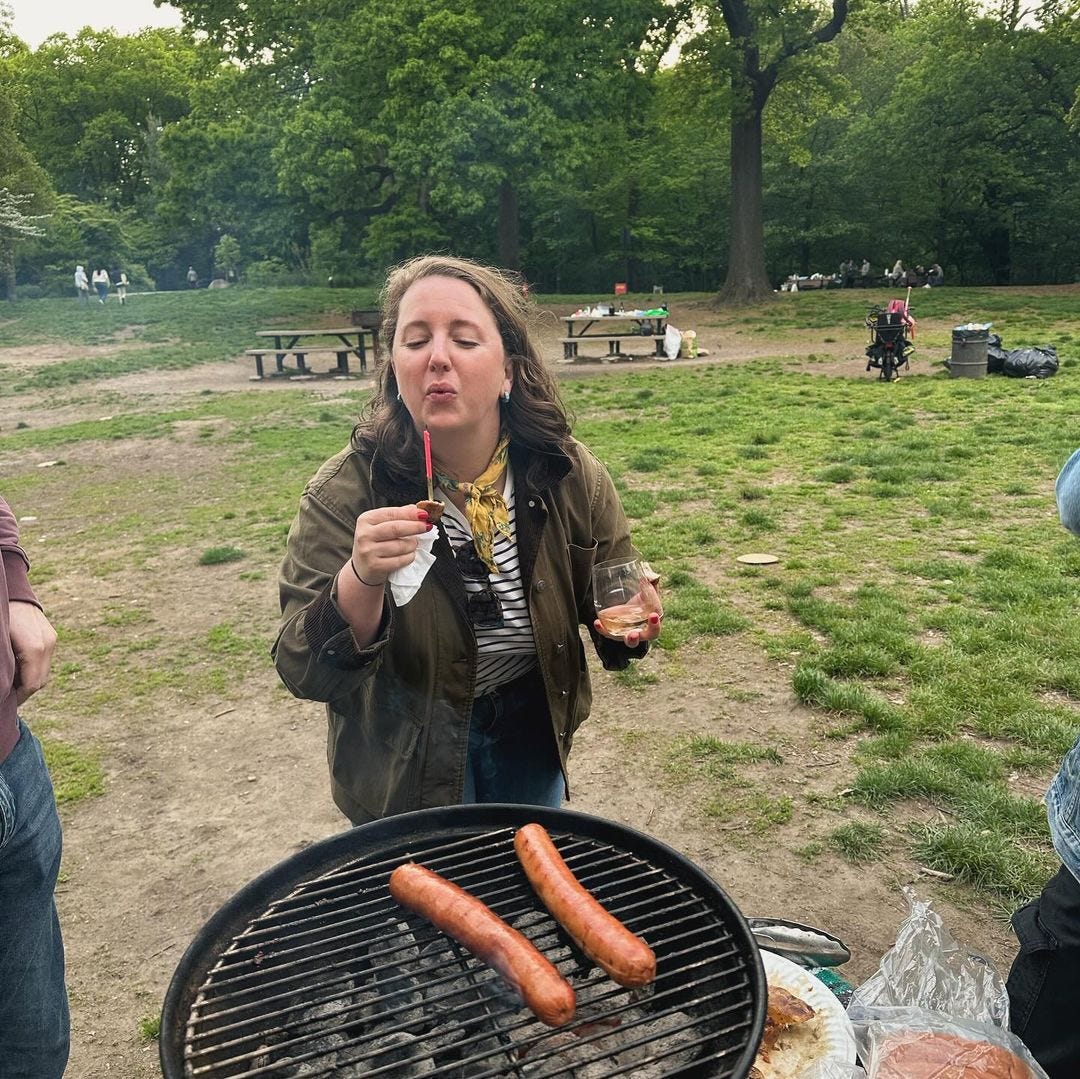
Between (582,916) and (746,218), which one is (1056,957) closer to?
(582,916)

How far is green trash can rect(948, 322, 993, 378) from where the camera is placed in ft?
43.0

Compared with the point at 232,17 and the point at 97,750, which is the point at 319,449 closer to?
the point at 97,750

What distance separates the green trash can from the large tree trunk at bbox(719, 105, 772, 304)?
39.3 feet

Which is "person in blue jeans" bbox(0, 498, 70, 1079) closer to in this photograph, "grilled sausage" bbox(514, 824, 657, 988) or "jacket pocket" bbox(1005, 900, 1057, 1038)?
"grilled sausage" bbox(514, 824, 657, 988)

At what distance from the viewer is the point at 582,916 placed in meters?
1.70

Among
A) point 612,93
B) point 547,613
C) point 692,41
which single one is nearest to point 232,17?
point 612,93

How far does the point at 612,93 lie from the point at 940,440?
18.0 m

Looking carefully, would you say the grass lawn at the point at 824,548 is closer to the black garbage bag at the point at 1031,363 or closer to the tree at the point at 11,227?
the black garbage bag at the point at 1031,363

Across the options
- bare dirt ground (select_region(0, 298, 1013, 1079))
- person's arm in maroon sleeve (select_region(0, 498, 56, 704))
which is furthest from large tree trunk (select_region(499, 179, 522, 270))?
person's arm in maroon sleeve (select_region(0, 498, 56, 704))

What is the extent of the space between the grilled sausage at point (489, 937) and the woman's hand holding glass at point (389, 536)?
24.6 inches

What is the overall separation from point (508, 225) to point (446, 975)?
2770 cm

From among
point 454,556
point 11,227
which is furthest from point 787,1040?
point 11,227

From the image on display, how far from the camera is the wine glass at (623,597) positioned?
7.31ft

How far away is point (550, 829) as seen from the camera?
2092 millimetres
